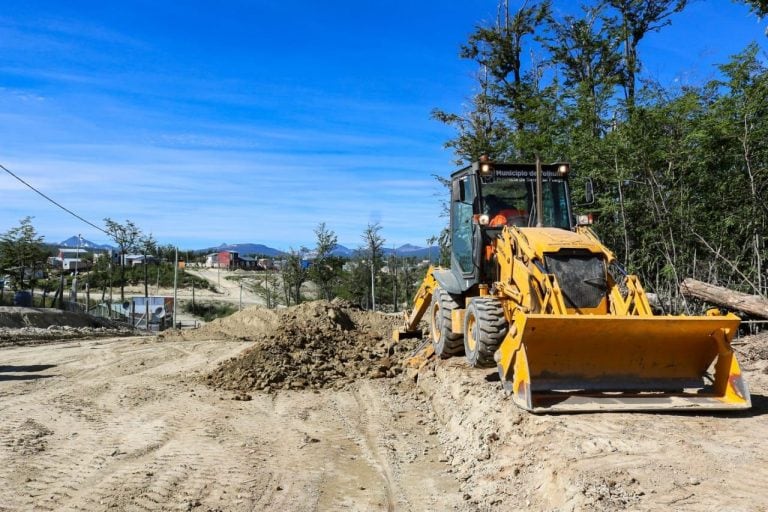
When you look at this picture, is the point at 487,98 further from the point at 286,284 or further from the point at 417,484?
the point at 417,484

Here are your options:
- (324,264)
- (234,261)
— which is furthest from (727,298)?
(234,261)

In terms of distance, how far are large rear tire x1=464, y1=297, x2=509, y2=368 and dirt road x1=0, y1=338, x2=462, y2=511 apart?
3.84 feet

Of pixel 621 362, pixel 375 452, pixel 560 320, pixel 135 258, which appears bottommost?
pixel 375 452

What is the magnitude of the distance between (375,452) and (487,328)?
6.62ft

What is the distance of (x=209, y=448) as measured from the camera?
6.57 m

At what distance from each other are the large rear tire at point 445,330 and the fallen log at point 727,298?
481 cm

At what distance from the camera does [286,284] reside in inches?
1480

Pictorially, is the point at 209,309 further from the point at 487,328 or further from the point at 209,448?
the point at 487,328

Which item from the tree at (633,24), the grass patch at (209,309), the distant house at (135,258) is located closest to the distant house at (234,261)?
the distant house at (135,258)

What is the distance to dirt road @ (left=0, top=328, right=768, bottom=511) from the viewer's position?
4.32 meters

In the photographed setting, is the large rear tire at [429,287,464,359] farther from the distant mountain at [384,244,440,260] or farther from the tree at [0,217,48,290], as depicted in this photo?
the tree at [0,217,48,290]

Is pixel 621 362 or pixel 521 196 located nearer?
pixel 621 362

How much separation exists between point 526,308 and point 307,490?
3.10 meters

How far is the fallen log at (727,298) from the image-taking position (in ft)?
32.4
